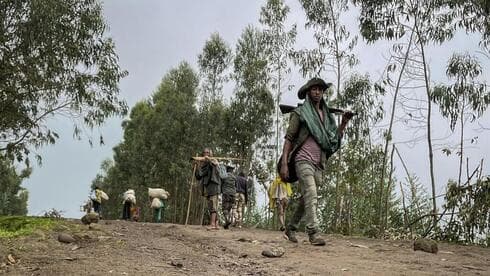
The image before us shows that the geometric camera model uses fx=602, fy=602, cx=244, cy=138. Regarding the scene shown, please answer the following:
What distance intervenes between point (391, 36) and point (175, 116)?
16.8m

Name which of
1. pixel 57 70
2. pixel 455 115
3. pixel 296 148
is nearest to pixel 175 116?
pixel 57 70

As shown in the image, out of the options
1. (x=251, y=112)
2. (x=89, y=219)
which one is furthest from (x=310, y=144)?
(x=251, y=112)

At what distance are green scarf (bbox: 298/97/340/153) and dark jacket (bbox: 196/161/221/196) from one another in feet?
16.9

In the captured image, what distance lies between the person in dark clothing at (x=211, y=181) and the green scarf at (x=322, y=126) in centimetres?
512

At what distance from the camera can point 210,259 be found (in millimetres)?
6039

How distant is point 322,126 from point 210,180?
5.29 metres

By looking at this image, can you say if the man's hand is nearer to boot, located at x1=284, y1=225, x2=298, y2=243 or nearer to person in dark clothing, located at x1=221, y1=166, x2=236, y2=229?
boot, located at x1=284, y1=225, x2=298, y2=243

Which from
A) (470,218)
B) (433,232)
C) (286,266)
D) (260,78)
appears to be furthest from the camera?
(260,78)

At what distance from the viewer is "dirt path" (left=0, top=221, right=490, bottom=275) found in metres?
5.13

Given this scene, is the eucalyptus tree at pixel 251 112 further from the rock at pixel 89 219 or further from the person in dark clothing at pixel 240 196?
the rock at pixel 89 219

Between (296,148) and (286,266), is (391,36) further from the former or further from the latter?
(286,266)

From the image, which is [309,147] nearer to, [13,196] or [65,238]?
[65,238]

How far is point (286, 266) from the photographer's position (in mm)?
5289

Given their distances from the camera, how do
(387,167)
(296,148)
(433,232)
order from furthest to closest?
(387,167), (433,232), (296,148)
